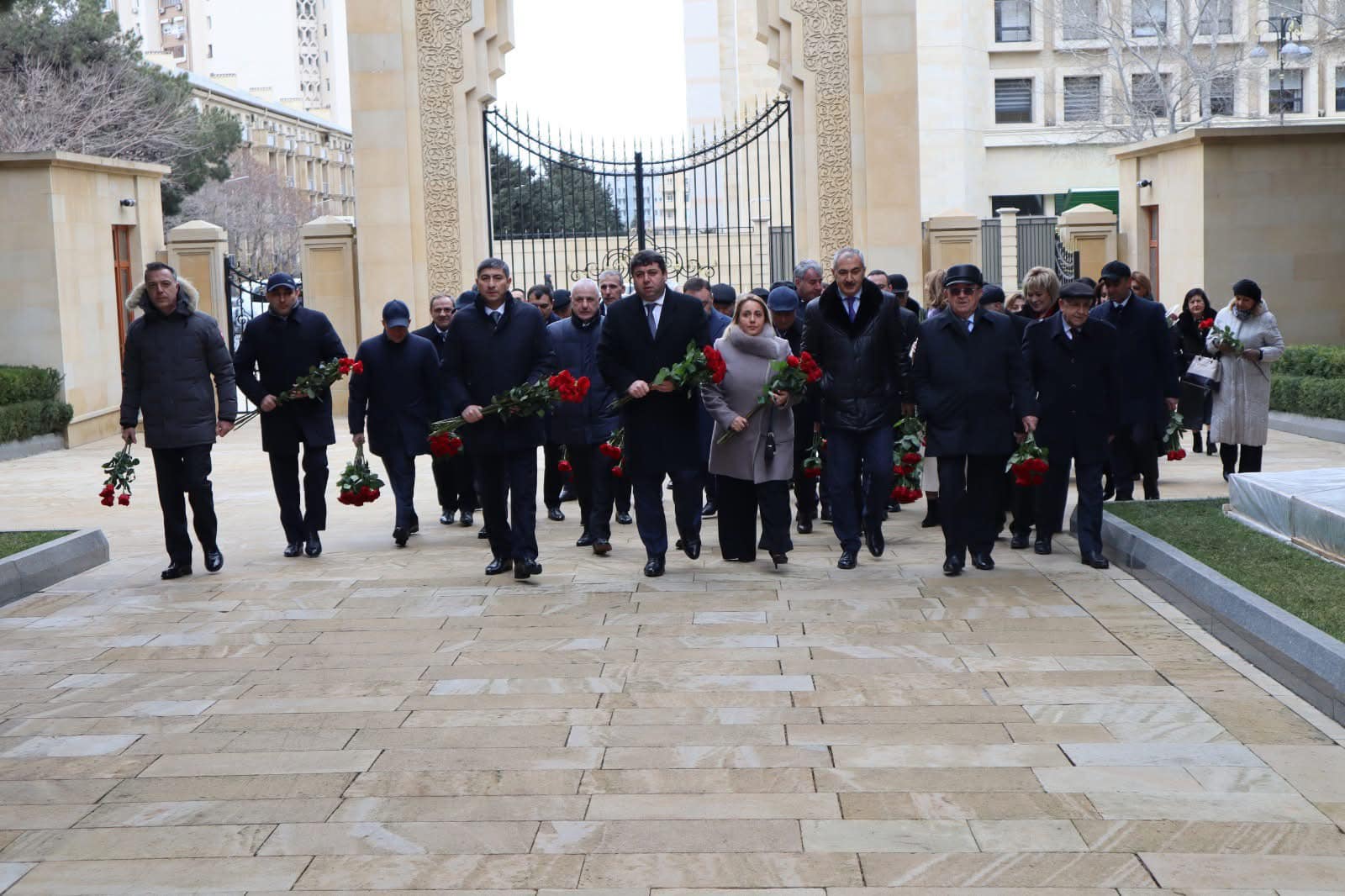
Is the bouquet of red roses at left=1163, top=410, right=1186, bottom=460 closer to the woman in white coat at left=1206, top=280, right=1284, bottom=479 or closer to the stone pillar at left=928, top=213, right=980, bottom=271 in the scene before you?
the woman in white coat at left=1206, top=280, right=1284, bottom=479

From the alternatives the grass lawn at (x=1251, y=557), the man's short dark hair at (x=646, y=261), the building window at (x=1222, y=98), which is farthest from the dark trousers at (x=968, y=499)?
the building window at (x=1222, y=98)

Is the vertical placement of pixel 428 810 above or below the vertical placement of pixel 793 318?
below

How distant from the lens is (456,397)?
934 centimetres

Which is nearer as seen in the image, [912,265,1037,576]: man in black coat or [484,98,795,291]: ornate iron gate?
[912,265,1037,576]: man in black coat

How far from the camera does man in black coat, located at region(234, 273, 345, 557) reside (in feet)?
34.2

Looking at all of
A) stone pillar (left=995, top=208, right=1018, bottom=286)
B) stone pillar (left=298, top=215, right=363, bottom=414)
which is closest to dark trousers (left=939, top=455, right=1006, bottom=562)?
stone pillar (left=298, top=215, right=363, bottom=414)

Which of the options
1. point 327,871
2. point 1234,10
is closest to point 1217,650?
point 327,871

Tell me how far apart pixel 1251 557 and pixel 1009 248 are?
28.5 metres

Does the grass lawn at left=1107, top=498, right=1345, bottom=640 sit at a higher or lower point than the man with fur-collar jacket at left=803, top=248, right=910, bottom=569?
lower

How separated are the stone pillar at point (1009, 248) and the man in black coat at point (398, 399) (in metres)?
21.9

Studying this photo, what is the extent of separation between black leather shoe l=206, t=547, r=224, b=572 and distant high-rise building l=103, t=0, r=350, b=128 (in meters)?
78.1

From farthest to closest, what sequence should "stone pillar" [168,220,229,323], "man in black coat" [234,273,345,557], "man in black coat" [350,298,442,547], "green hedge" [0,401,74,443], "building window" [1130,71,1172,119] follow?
"building window" [1130,71,1172,119], "stone pillar" [168,220,229,323], "green hedge" [0,401,74,443], "man in black coat" [350,298,442,547], "man in black coat" [234,273,345,557]

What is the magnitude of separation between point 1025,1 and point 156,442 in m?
47.7

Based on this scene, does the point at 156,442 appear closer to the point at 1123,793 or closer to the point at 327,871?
the point at 327,871
